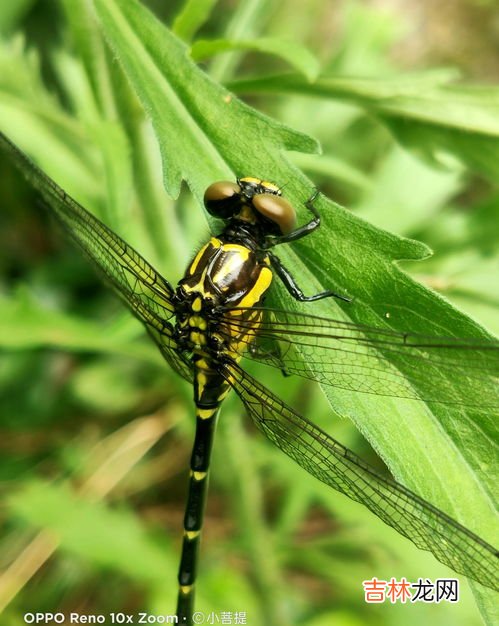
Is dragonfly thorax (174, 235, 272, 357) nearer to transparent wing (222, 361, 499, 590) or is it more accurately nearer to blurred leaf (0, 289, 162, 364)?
transparent wing (222, 361, 499, 590)

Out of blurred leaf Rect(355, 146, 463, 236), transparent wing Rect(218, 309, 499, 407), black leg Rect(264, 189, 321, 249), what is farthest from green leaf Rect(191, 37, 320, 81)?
blurred leaf Rect(355, 146, 463, 236)

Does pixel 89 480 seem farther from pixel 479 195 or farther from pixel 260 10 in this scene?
pixel 479 195

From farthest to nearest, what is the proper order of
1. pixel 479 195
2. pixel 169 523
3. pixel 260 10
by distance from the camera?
pixel 479 195, pixel 169 523, pixel 260 10

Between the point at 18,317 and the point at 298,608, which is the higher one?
the point at 18,317

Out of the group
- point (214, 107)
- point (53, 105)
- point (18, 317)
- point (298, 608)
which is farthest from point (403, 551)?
point (53, 105)

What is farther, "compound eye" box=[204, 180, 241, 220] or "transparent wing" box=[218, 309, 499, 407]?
"compound eye" box=[204, 180, 241, 220]

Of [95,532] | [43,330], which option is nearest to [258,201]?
[43,330]

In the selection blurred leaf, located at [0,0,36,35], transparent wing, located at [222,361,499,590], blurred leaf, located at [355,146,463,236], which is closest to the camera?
transparent wing, located at [222,361,499,590]

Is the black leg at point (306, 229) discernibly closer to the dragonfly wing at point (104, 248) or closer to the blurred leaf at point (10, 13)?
the dragonfly wing at point (104, 248)
